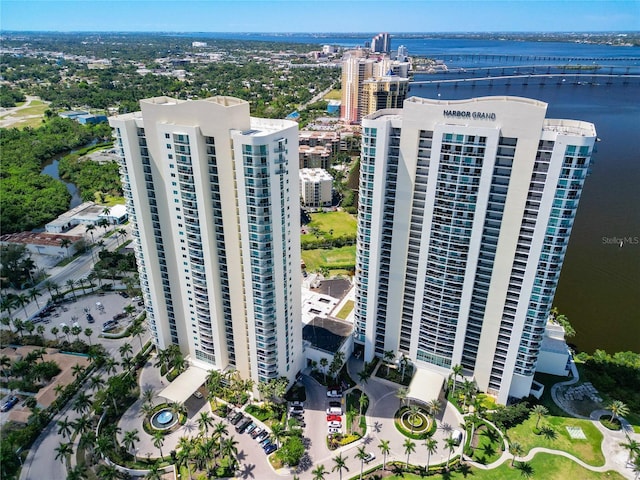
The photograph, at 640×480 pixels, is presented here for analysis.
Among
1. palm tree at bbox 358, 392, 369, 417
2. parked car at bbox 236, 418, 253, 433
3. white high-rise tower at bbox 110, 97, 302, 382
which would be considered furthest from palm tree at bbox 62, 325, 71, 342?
palm tree at bbox 358, 392, 369, 417

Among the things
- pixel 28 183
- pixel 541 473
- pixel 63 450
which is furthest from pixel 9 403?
pixel 28 183

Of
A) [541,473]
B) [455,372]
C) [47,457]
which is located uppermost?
[455,372]

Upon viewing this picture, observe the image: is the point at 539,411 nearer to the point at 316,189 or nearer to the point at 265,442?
the point at 265,442

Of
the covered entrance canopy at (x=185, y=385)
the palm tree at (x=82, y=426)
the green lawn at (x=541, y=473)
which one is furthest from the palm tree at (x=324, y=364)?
the palm tree at (x=82, y=426)

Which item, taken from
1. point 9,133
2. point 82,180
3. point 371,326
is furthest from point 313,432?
point 9,133

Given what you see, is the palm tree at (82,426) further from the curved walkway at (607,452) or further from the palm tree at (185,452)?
the curved walkway at (607,452)

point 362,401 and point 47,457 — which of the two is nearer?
point 47,457
